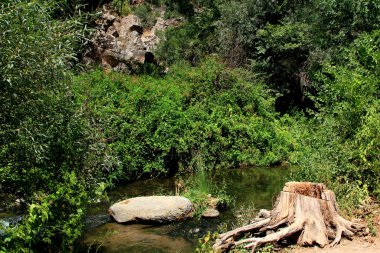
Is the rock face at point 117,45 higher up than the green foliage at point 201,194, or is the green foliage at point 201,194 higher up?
the rock face at point 117,45

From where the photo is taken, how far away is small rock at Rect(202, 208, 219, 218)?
10.2m

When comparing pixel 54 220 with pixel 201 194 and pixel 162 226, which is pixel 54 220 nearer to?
pixel 162 226

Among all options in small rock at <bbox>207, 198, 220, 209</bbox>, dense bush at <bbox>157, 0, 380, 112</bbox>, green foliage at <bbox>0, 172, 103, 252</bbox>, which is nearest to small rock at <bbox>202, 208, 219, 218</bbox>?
small rock at <bbox>207, 198, 220, 209</bbox>

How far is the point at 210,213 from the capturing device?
403 inches

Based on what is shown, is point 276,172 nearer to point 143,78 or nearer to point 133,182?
point 133,182

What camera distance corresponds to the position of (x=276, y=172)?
50.7ft

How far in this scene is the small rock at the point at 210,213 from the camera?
33.3 ft

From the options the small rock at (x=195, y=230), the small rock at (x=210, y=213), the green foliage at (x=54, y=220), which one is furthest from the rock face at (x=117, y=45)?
the green foliage at (x=54, y=220)

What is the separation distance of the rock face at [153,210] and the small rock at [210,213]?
0.33 m

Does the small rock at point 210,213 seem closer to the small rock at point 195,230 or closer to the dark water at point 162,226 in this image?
the dark water at point 162,226

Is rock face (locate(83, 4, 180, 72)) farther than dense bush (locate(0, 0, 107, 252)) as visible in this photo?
Yes

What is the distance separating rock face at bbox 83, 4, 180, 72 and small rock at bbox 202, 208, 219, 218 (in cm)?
1267

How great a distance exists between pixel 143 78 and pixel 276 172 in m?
6.43

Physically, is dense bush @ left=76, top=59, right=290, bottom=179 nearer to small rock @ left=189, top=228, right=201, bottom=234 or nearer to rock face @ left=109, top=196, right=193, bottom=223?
rock face @ left=109, top=196, right=193, bottom=223
